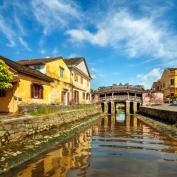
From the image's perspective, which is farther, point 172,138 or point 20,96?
point 20,96

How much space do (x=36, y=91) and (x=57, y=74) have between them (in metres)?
8.57

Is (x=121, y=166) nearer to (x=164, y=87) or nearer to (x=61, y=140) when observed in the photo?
(x=61, y=140)

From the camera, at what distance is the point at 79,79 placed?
136ft

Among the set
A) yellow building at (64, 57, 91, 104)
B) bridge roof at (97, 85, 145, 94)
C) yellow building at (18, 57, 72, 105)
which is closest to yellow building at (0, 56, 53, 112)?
yellow building at (18, 57, 72, 105)

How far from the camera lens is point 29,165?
8.66 metres

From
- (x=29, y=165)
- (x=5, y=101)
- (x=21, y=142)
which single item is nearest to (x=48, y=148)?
(x=21, y=142)

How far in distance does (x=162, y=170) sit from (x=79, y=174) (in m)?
2.63

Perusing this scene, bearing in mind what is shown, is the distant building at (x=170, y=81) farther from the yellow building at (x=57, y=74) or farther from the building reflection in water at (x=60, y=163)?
the building reflection in water at (x=60, y=163)

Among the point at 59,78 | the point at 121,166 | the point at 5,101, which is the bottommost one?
the point at 121,166

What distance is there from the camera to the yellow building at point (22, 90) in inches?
754

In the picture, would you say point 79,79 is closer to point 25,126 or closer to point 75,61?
point 75,61

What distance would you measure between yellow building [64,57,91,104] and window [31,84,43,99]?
42.4 feet

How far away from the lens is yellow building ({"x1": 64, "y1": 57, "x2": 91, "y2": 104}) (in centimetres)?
3772

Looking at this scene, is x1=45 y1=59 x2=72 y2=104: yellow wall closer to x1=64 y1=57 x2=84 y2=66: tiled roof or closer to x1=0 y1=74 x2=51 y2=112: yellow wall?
x1=64 y1=57 x2=84 y2=66: tiled roof
